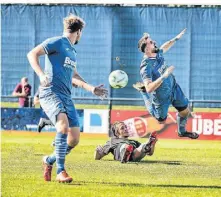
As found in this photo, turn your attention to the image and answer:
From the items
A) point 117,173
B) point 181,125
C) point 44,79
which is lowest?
point 117,173

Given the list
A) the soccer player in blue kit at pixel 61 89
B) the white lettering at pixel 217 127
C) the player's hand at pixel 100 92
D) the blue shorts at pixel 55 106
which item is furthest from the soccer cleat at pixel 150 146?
the white lettering at pixel 217 127

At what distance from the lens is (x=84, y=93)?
25.3 meters

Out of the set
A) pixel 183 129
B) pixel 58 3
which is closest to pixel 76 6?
pixel 58 3

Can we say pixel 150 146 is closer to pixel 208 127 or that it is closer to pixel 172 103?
pixel 172 103

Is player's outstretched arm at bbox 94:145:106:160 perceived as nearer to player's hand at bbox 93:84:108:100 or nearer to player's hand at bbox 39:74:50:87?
player's hand at bbox 93:84:108:100

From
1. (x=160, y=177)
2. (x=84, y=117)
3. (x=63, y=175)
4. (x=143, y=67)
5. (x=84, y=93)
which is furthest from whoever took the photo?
(x=84, y=93)

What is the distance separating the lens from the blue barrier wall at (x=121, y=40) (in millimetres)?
25047

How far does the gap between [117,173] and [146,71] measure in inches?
104

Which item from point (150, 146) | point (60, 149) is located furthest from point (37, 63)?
point (150, 146)

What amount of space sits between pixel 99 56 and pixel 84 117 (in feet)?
21.5

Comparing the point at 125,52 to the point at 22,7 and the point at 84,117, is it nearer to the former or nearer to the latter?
the point at 22,7

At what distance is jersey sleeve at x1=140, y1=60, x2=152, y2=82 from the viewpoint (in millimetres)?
13430

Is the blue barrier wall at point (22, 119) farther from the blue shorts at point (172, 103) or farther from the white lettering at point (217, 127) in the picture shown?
the blue shorts at point (172, 103)

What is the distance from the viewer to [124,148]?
40.9ft
